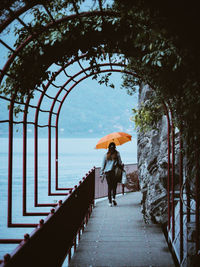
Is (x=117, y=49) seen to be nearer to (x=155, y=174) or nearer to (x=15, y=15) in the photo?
(x=15, y=15)

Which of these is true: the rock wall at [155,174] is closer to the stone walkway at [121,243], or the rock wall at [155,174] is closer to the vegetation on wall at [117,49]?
the stone walkway at [121,243]

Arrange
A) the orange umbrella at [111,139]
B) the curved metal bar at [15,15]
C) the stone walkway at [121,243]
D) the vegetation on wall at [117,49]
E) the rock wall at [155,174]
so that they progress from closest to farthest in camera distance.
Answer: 1. the curved metal bar at [15,15]
2. the vegetation on wall at [117,49]
3. the stone walkway at [121,243]
4. the rock wall at [155,174]
5. the orange umbrella at [111,139]

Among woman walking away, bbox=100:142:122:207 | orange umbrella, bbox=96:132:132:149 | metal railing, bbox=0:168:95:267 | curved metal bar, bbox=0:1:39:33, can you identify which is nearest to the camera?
metal railing, bbox=0:168:95:267

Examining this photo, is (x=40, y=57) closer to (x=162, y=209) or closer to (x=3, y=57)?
(x=3, y=57)

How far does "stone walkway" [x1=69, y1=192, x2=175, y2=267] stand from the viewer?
199 inches

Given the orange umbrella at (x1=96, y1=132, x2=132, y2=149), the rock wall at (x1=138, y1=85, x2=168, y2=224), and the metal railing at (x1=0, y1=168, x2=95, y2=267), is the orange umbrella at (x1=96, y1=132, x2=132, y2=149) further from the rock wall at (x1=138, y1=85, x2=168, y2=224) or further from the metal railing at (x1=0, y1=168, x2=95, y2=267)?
the metal railing at (x1=0, y1=168, x2=95, y2=267)

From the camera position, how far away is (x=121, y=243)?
6004mm

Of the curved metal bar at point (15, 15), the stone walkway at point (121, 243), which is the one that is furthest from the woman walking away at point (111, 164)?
the curved metal bar at point (15, 15)

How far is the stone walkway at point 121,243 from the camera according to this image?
16.6 feet

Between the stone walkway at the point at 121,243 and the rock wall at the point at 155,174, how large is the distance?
356mm

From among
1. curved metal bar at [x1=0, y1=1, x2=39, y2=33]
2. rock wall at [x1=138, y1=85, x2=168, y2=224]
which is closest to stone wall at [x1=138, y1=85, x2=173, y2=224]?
rock wall at [x1=138, y1=85, x2=168, y2=224]

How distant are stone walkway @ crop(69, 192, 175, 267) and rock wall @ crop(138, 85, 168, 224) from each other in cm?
36

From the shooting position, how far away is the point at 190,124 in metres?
4.16

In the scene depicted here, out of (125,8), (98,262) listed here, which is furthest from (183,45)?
(98,262)
